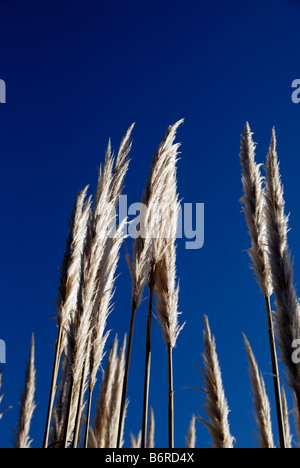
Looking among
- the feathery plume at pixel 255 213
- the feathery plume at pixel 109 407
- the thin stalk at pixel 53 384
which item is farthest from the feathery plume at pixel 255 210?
the thin stalk at pixel 53 384

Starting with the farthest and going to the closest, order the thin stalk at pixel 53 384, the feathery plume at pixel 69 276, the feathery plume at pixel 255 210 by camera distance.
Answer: the feathery plume at pixel 255 210
the feathery plume at pixel 69 276
the thin stalk at pixel 53 384

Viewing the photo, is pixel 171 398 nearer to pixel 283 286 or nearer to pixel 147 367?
pixel 147 367

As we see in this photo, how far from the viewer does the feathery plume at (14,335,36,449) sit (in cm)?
344

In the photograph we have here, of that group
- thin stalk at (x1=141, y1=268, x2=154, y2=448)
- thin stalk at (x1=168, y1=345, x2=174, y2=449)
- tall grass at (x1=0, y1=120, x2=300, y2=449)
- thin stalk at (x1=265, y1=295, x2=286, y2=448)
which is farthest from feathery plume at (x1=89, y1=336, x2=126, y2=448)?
thin stalk at (x1=265, y1=295, x2=286, y2=448)

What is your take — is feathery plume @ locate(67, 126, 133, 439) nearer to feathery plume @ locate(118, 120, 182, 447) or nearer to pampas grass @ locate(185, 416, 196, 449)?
feathery plume @ locate(118, 120, 182, 447)

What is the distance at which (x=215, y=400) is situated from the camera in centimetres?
282

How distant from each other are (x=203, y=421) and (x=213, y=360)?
372 mm

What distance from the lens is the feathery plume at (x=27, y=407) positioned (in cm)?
344

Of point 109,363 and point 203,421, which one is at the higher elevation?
point 109,363

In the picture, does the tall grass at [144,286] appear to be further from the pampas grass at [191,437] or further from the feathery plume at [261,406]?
the pampas grass at [191,437]
